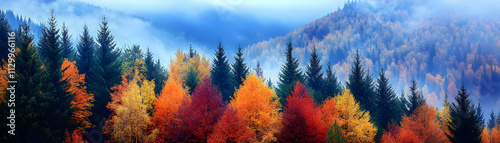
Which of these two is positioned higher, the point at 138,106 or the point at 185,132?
the point at 138,106

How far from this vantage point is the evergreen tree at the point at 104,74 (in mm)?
38719

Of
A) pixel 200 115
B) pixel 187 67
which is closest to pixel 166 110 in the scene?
pixel 200 115

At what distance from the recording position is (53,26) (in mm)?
35156

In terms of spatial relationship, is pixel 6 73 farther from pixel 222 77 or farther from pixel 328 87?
pixel 328 87

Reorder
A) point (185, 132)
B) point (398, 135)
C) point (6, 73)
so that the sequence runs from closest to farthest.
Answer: point (6, 73)
point (185, 132)
point (398, 135)

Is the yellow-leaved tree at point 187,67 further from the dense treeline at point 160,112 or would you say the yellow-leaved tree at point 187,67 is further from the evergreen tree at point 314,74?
the evergreen tree at point 314,74

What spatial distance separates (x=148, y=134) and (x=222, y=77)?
63.6 ft

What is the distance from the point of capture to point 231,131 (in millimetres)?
30484

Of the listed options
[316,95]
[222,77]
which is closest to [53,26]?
[222,77]

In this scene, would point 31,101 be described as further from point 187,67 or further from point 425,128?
point 425,128

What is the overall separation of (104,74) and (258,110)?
2236 cm

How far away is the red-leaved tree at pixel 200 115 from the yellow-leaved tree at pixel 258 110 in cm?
272

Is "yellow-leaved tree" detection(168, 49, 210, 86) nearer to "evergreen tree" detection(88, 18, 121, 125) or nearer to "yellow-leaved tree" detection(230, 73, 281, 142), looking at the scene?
"evergreen tree" detection(88, 18, 121, 125)

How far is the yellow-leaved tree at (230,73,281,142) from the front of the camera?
1262 inches
